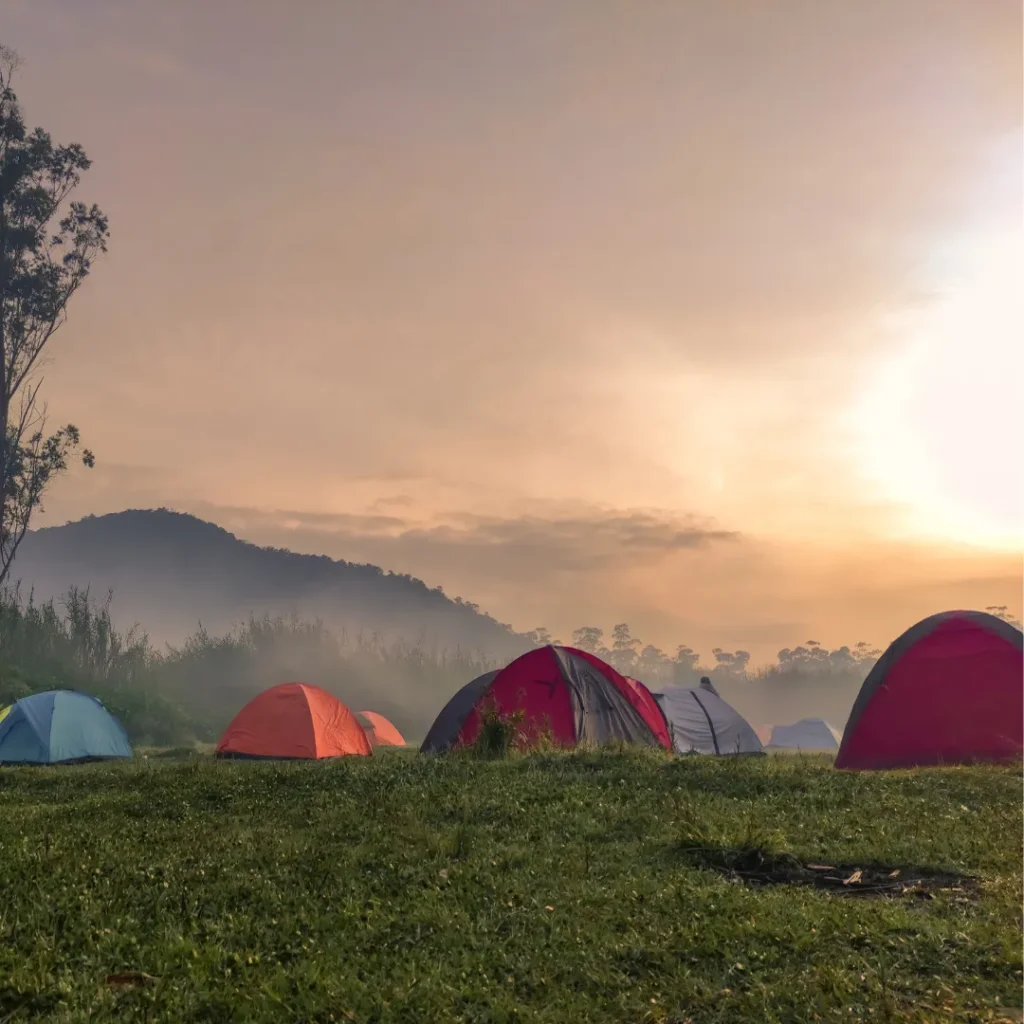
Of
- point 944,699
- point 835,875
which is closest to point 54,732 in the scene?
point 944,699

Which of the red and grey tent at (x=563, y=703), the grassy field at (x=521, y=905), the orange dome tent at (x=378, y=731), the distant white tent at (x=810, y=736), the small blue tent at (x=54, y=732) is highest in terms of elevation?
the red and grey tent at (x=563, y=703)

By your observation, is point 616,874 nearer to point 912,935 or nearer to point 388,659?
point 912,935

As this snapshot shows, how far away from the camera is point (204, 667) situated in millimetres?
58656

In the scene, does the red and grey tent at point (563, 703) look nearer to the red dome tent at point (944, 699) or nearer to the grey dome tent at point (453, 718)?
the grey dome tent at point (453, 718)

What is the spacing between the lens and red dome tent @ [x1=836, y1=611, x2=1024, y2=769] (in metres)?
17.7

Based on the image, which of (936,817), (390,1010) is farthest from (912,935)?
(936,817)

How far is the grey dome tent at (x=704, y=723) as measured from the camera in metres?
28.5

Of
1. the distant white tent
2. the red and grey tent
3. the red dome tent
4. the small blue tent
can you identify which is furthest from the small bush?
the distant white tent

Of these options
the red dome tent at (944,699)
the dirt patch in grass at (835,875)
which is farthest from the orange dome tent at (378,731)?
the dirt patch in grass at (835,875)

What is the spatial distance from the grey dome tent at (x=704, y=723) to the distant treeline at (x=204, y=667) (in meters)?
2.81

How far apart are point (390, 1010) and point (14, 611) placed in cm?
4507

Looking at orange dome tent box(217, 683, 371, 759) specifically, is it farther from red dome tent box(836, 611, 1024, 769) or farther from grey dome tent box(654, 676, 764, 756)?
red dome tent box(836, 611, 1024, 769)

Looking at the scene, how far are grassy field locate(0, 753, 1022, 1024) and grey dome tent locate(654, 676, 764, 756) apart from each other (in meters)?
14.8

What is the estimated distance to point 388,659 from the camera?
76.3 metres
